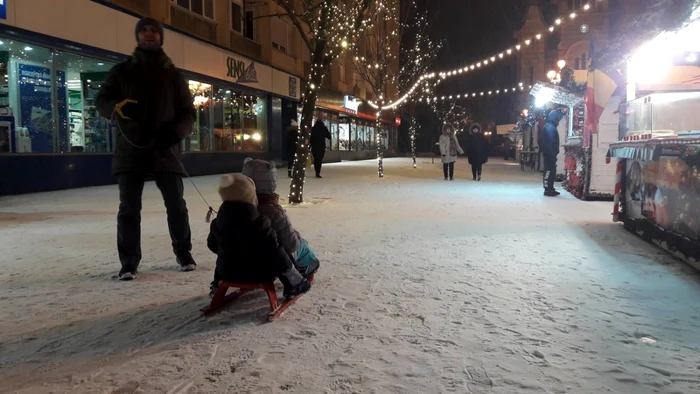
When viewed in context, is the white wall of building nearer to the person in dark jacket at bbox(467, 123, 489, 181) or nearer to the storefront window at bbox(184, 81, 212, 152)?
the storefront window at bbox(184, 81, 212, 152)

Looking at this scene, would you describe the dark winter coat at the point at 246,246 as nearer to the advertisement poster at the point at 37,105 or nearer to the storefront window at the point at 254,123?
the advertisement poster at the point at 37,105

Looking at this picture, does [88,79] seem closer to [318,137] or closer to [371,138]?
[318,137]

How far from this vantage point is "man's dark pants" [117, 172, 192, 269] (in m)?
4.54

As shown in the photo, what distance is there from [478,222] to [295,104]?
2039cm

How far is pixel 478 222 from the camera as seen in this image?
8125mm

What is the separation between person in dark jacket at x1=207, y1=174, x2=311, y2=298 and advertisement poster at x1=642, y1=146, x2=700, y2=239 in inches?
151

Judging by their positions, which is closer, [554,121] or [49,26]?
[49,26]

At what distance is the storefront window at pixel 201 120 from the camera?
18156 mm

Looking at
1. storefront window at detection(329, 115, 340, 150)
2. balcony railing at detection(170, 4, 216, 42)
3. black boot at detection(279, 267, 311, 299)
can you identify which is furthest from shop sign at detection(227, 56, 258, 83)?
black boot at detection(279, 267, 311, 299)

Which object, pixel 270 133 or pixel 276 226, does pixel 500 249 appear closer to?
pixel 276 226

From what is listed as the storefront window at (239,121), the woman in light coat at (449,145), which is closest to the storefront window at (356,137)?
the storefront window at (239,121)

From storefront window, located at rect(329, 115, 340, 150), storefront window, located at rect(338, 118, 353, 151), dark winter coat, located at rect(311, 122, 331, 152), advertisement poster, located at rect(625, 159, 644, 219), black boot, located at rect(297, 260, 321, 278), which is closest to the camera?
black boot, located at rect(297, 260, 321, 278)

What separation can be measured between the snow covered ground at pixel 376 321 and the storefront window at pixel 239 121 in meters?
13.2

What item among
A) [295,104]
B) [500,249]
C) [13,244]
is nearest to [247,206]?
[500,249]
